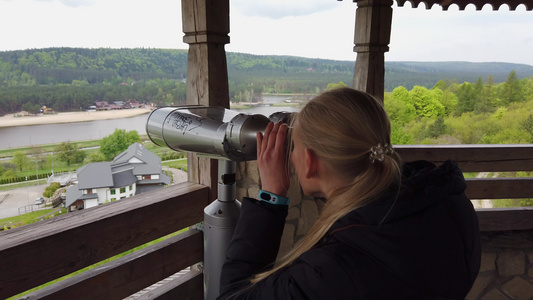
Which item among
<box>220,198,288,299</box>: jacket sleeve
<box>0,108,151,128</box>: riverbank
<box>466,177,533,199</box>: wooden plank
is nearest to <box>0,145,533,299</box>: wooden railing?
<box>0,108,151,128</box>: riverbank

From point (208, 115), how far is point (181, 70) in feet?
2.82

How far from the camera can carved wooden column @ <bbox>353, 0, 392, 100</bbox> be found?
2695 millimetres

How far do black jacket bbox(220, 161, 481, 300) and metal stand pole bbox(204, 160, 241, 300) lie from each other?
0.38 m

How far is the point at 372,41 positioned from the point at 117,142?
1.92 m

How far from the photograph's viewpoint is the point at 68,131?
1558 mm

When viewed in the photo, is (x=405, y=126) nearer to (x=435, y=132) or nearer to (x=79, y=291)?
(x=435, y=132)

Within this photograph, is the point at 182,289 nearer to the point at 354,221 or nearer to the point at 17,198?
the point at 17,198

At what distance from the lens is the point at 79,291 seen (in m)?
1.44

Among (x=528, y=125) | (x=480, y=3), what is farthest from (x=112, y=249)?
(x=528, y=125)

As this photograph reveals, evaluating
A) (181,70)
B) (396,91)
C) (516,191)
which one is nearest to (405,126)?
(396,91)

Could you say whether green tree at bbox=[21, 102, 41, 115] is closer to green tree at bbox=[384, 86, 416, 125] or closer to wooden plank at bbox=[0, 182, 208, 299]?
wooden plank at bbox=[0, 182, 208, 299]

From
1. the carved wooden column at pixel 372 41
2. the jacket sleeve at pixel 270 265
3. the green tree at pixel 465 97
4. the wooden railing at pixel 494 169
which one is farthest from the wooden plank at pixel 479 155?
the green tree at pixel 465 97

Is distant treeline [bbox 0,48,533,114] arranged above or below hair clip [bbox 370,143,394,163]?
above

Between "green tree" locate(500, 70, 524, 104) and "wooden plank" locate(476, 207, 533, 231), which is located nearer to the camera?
"wooden plank" locate(476, 207, 533, 231)
